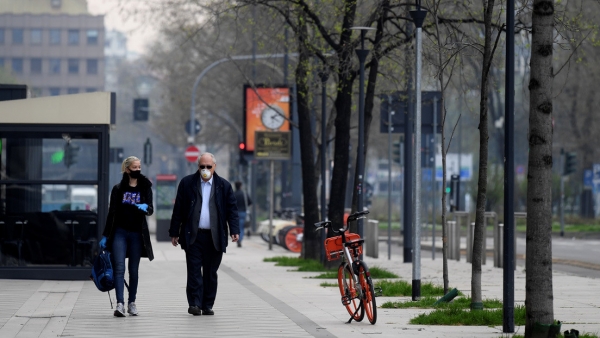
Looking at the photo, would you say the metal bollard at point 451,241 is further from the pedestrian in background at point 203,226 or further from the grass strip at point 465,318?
the grass strip at point 465,318

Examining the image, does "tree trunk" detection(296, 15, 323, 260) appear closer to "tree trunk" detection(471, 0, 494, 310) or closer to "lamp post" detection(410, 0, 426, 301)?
"lamp post" detection(410, 0, 426, 301)

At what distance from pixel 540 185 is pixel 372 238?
1869cm

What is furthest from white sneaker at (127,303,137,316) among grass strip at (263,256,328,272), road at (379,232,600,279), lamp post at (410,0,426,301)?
road at (379,232,600,279)

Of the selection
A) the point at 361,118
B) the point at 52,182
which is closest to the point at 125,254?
the point at 52,182

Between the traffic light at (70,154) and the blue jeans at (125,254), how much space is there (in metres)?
5.76

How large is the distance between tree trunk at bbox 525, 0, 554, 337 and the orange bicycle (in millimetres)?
2220

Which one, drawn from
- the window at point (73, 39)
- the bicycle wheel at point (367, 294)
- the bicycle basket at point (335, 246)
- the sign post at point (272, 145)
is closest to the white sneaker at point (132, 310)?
the bicycle basket at point (335, 246)

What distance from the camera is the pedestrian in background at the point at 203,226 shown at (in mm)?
13336

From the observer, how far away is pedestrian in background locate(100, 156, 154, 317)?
1328cm

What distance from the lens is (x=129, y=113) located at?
100m

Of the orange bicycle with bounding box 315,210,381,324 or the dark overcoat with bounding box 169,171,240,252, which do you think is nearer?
the orange bicycle with bounding box 315,210,381,324

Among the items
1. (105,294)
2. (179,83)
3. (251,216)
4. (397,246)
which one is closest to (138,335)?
(105,294)

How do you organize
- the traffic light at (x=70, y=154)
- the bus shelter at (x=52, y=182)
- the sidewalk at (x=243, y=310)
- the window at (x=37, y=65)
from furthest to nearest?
the window at (x=37, y=65) < the traffic light at (x=70, y=154) < the bus shelter at (x=52, y=182) < the sidewalk at (x=243, y=310)

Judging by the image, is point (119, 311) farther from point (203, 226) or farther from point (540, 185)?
point (540, 185)
